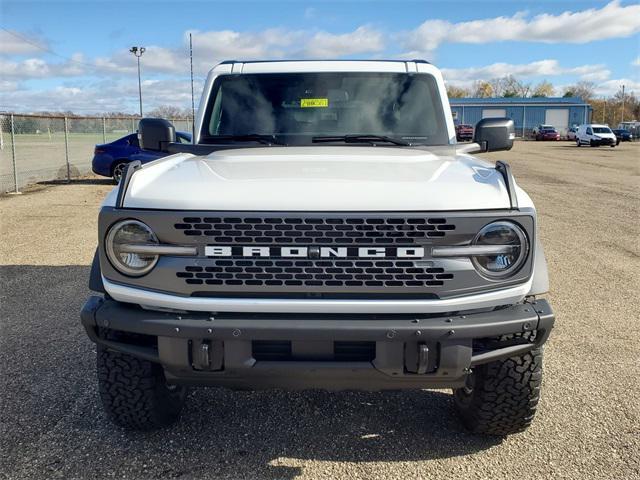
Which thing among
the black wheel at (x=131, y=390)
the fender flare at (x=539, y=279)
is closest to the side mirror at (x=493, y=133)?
the fender flare at (x=539, y=279)

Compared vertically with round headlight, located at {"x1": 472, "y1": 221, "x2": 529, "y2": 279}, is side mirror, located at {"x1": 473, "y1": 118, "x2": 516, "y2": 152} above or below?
above

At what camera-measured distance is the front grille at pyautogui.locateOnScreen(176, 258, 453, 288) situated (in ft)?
8.59

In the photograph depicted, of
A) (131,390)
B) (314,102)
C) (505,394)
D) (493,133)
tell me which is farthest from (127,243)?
(493,133)

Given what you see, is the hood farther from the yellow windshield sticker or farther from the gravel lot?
the gravel lot

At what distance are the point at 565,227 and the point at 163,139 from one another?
802cm

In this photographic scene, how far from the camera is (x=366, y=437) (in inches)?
132

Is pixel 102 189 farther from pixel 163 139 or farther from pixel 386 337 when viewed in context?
pixel 386 337

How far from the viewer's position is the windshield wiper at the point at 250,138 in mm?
4102

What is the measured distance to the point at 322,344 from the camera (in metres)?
2.59

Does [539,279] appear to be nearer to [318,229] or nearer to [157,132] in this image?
[318,229]

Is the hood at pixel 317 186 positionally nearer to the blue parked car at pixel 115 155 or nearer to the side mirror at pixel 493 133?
the side mirror at pixel 493 133

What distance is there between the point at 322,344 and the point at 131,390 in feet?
3.75

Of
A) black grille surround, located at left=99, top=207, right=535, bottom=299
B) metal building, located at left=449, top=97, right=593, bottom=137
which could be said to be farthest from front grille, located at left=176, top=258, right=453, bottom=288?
metal building, located at left=449, top=97, right=593, bottom=137

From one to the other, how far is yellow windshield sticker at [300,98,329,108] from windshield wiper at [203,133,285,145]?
1.23ft
